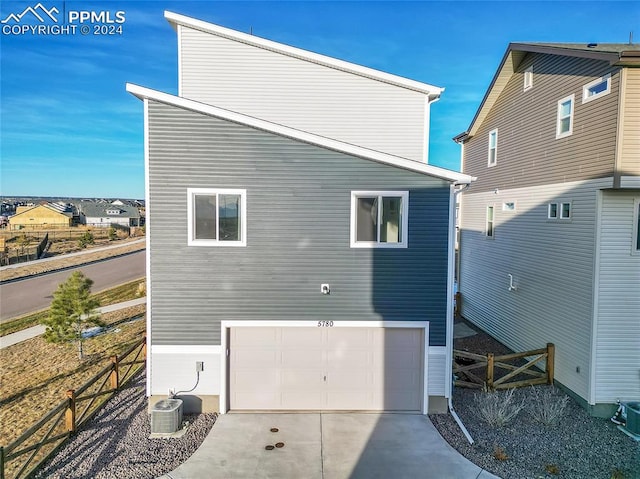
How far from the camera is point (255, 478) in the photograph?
22.8ft

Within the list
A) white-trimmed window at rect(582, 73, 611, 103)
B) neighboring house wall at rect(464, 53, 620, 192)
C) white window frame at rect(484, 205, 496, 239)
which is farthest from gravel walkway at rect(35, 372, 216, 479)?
white window frame at rect(484, 205, 496, 239)

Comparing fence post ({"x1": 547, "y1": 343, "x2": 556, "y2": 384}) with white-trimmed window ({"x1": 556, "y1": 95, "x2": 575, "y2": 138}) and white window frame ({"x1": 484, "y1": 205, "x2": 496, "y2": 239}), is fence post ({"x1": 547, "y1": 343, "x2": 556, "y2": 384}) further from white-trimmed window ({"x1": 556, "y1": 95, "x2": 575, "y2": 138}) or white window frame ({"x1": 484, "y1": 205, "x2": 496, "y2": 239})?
white-trimmed window ({"x1": 556, "y1": 95, "x2": 575, "y2": 138})

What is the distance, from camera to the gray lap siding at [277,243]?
8867mm

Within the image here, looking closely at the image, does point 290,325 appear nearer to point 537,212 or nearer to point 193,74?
point 193,74

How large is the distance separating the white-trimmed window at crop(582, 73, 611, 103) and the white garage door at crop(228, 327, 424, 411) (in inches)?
271

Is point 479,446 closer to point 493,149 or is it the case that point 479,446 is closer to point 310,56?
point 310,56

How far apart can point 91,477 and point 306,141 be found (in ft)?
24.2

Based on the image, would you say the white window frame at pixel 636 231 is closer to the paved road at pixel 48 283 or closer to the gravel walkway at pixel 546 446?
the gravel walkway at pixel 546 446

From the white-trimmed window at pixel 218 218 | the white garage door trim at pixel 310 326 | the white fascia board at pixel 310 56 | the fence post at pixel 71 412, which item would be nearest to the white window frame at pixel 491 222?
the white fascia board at pixel 310 56

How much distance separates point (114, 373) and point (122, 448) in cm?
273

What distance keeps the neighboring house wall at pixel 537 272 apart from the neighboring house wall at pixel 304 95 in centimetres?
406

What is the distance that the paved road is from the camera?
19594mm

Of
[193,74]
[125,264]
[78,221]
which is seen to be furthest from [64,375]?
[78,221]

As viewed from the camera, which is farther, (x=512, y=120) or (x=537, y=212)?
(x=512, y=120)
